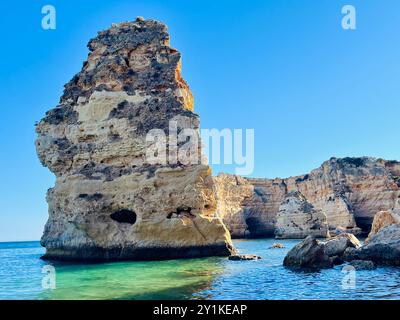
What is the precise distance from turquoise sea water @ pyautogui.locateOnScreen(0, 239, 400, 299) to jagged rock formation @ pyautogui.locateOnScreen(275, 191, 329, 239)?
3191cm

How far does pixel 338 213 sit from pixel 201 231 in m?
32.5

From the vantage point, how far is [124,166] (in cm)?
2242

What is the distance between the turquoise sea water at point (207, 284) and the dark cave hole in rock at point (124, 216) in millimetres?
5527

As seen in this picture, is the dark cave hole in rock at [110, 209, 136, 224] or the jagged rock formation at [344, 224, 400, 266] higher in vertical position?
the dark cave hole in rock at [110, 209, 136, 224]

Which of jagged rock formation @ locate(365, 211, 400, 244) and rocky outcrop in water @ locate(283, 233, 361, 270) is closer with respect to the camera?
rocky outcrop in water @ locate(283, 233, 361, 270)

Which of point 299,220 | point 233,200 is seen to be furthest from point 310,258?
point 233,200

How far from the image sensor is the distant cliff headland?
2119 cm

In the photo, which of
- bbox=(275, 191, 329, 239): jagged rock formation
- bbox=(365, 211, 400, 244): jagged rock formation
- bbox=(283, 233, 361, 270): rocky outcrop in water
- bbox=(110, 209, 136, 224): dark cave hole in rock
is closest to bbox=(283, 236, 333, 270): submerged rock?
bbox=(283, 233, 361, 270): rocky outcrop in water

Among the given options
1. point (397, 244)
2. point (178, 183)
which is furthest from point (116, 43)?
point (397, 244)

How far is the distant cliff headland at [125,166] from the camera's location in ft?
69.5

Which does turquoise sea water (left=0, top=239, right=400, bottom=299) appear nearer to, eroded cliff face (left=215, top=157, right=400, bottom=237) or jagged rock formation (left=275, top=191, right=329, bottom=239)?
jagged rock formation (left=275, top=191, right=329, bottom=239)

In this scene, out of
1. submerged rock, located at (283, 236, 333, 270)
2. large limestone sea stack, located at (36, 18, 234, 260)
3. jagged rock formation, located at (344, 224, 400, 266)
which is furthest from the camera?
large limestone sea stack, located at (36, 18, 234, 260)

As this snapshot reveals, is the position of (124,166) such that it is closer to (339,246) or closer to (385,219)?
(339,246)

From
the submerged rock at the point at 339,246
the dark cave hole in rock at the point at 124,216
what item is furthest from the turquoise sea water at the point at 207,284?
the dark cave hole in rock at the point at 124,216
